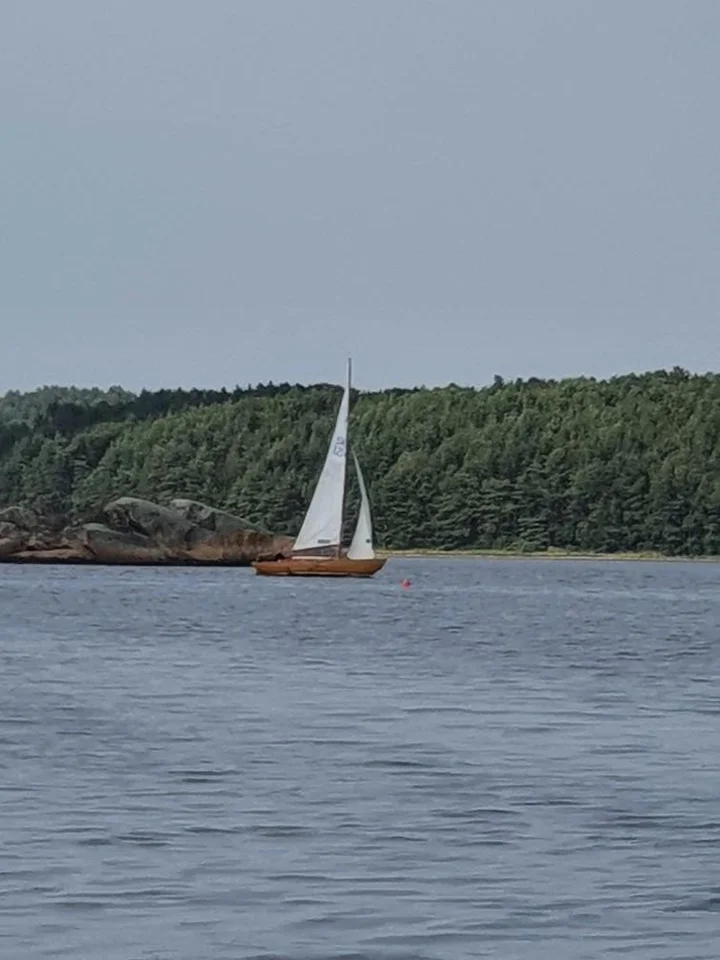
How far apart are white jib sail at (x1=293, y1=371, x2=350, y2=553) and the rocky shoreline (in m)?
31.6

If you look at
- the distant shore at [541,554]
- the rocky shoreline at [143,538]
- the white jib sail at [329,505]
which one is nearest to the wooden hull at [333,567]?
the white jib sail at [329,505]

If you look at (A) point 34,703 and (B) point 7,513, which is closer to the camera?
(A) point 34,703

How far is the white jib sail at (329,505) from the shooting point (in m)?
117

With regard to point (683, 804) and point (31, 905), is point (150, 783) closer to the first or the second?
point (683, 804)

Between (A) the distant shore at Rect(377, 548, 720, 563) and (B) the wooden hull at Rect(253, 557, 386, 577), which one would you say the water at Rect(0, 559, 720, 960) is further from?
(A) the distant shore at Rect(377, 548, 720, 563)

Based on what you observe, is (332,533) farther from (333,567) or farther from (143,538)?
(143,538)

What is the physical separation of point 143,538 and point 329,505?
3770 centimetres

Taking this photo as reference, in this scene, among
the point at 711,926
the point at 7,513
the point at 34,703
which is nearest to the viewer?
the point at 711,926

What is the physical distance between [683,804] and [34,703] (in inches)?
590

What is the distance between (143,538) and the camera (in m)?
153

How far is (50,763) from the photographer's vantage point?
30.5m

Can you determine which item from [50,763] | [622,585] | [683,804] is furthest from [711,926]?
[622,585]

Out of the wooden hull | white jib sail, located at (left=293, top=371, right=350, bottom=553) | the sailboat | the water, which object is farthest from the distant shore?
the water

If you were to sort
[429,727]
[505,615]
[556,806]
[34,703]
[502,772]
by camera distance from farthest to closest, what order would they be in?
[505,615]
[34,703]
[429,727]
[502,772]
[556,806]
